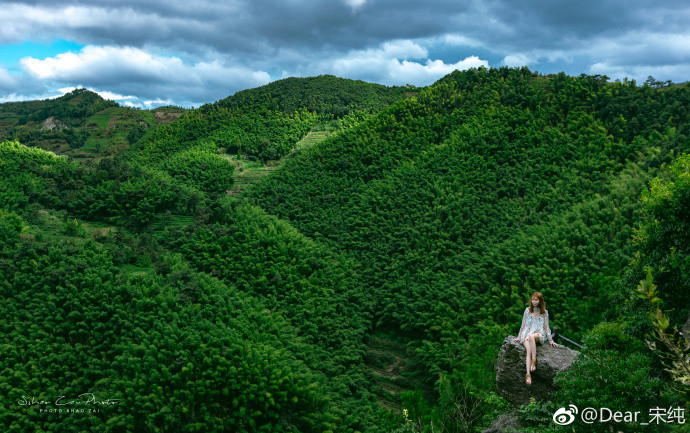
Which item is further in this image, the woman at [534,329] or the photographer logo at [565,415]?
the woman at [534,329]

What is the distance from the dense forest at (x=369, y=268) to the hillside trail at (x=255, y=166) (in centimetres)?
68

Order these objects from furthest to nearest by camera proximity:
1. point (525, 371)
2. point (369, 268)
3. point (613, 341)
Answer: point (369, 268), point (613, 341), point (525, 371)

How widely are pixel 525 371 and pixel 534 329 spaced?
1097 millimetres

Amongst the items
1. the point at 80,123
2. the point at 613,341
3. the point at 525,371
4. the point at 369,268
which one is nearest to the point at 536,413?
the point at 525,371

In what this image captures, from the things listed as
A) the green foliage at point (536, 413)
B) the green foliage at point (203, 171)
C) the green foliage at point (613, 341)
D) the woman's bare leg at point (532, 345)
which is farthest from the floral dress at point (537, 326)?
the green foliage at point (203, 171)

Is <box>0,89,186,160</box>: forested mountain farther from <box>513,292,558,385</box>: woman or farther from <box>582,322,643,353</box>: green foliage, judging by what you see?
<box>582,322,643,353</box>: green foliage

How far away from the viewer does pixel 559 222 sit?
28.1 m

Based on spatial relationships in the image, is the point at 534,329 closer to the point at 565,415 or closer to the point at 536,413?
the point at 536,413

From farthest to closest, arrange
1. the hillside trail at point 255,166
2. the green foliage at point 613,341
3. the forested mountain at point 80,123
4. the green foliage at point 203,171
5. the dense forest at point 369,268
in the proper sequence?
the forested mountain at point 80,123 → the hillside trail at point 255,166 → the green foliage at point 203,171 → the dense forest at point 369,268 → the green foliage at point 613,341

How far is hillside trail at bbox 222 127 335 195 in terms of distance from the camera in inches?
1816

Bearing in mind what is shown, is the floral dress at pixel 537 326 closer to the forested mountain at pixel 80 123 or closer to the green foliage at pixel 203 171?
the green foliage at pixel 203 171

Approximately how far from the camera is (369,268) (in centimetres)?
3212

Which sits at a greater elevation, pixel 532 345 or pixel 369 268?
pixel 532 345

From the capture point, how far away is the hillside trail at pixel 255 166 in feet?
151
